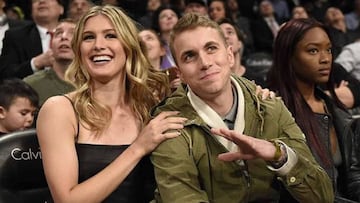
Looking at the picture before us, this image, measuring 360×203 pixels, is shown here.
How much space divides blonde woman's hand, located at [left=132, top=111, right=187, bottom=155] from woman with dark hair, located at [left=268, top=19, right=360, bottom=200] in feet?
2.22

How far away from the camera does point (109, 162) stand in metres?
2.26

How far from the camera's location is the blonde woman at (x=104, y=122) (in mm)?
2160

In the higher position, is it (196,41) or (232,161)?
(196,41)

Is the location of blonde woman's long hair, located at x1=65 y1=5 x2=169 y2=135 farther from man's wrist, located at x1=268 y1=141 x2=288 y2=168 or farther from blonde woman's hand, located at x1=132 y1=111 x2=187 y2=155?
man's wrist, located at x1=268 y1=141 x2=288 y2=168

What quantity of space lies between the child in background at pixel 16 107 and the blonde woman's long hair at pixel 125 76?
951 mm

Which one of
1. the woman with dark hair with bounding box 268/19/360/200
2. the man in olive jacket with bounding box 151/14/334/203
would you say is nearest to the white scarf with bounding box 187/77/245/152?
Answer: the man in olive jacket with bounding box 151/14/334/203

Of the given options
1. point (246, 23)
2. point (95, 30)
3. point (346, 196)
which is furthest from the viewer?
point (246, 23)

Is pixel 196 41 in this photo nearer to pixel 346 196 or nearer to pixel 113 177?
pixel 113 177

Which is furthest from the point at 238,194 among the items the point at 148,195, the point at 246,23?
the point at 246,23

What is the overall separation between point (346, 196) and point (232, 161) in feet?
2.39

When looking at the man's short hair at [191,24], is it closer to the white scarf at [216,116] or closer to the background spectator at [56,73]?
the white scarf at [216,116]

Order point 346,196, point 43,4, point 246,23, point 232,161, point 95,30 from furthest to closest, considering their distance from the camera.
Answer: point 246,23 → point 43,4 → point 346,196 → point 95,30 → point 232,161

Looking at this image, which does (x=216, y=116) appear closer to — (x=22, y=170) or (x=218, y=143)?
(x=218, y=143)

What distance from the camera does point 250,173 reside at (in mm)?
2154
